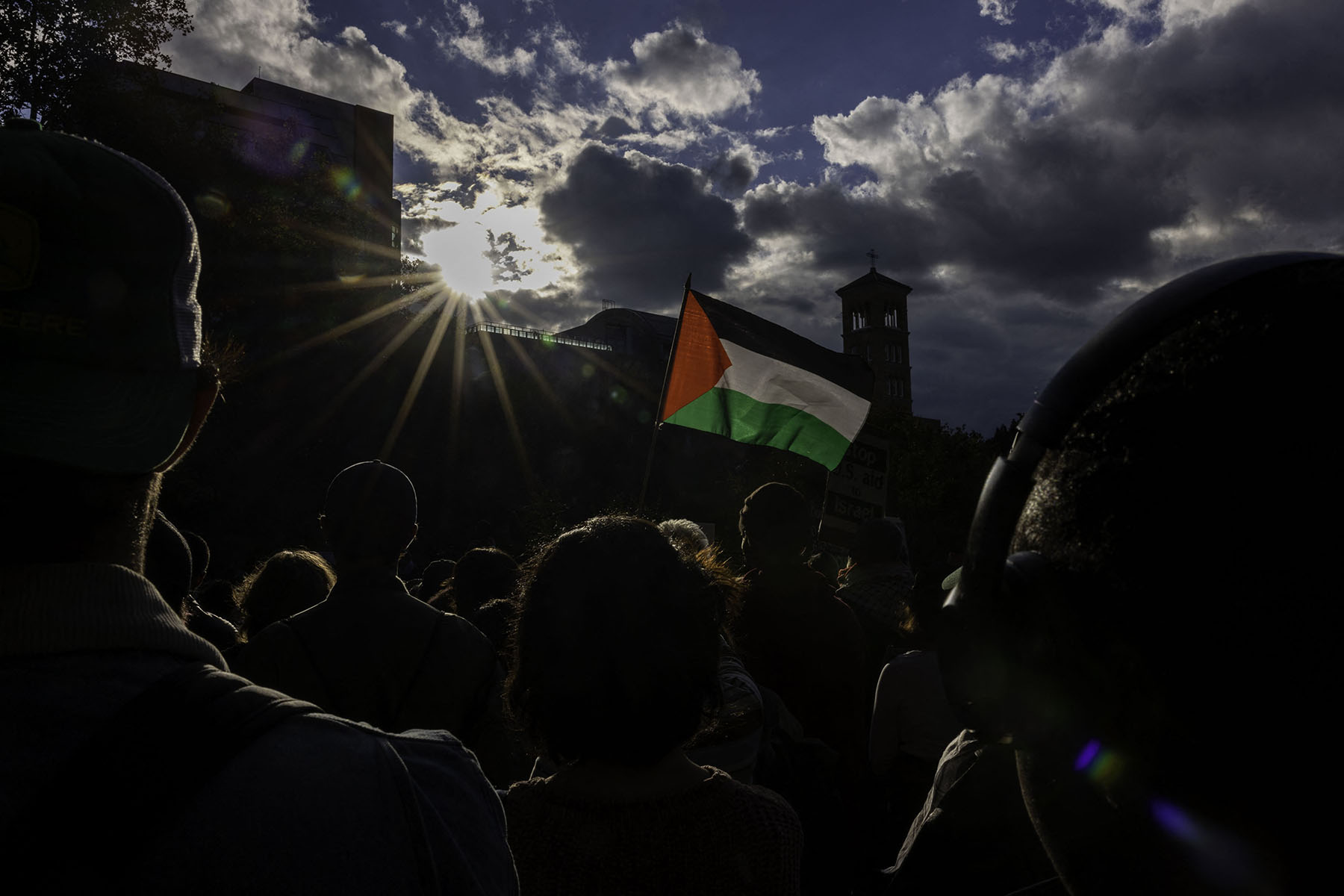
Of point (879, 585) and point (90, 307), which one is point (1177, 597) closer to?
point (90, 307)

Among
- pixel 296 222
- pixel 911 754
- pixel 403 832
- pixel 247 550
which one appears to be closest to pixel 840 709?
pixel 911 754

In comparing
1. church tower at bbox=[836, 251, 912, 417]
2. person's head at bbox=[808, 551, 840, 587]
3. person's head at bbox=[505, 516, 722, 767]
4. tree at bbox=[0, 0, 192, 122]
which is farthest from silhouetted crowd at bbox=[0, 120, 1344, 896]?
church tower at bbox=[836, 251, 912, 417]

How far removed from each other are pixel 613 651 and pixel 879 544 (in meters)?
3.32

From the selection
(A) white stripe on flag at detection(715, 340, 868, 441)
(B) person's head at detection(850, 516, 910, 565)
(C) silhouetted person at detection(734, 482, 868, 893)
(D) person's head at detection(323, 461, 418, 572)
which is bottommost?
(C) silhouetted person at detection(734, 482, 868, 893)

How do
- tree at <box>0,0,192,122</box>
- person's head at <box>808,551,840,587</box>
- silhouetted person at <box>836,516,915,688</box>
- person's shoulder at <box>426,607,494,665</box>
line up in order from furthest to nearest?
1. tree at <box>0,0,192,122</box>
2. person's head at <box>808,551,840,587</box>
3. silhouetted person at <box>836,516,915,688</box>
4. person's shoulder at <box>426,607,494,665</box>

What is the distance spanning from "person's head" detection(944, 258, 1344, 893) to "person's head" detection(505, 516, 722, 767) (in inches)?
39.9

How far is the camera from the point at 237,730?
2.80 feet

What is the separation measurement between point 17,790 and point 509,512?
30.7 metres

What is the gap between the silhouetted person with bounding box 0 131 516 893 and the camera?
789 millimetres

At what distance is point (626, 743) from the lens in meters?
1.71

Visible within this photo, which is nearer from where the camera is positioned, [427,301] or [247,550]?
[247,550]

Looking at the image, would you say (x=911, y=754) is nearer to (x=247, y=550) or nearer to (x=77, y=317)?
(x=77, y=317)

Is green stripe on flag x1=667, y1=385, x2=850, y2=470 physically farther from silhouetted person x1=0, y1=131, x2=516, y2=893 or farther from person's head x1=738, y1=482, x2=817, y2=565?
silhouetted person x1=0, y1=131, x2=516, y2=893

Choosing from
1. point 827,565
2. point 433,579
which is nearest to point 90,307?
point 433,579
